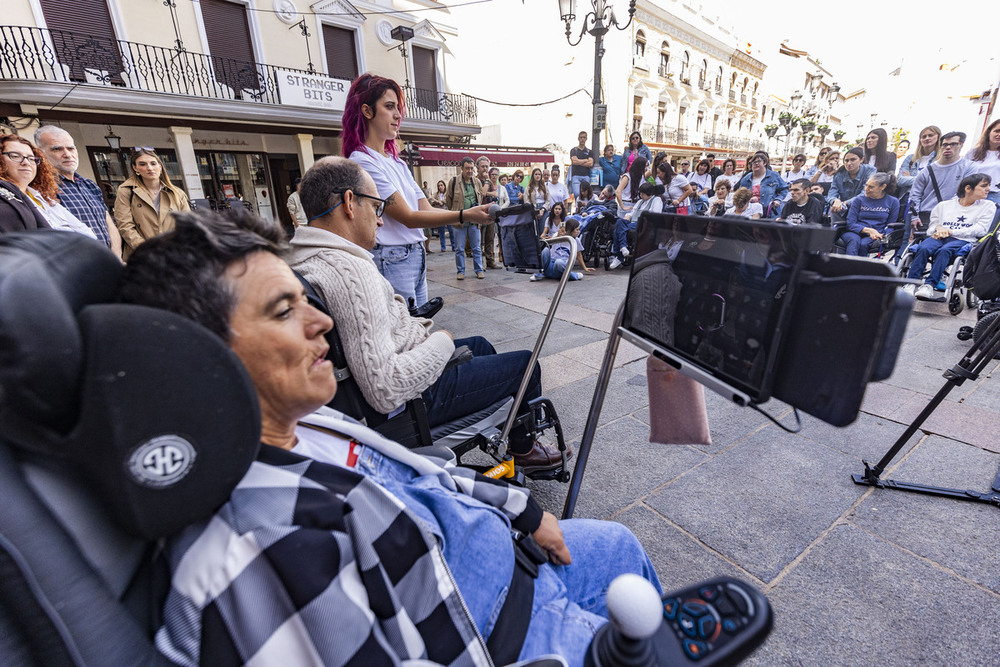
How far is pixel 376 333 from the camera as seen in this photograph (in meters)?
1.53

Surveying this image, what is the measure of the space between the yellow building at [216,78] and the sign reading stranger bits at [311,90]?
33 millimetres

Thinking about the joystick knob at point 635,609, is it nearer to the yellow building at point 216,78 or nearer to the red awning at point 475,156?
the yellow building at point 216,78

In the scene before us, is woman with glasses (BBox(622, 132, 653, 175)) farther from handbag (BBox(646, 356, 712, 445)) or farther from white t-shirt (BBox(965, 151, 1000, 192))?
handbag (BBox(646, 356, 712, 445))

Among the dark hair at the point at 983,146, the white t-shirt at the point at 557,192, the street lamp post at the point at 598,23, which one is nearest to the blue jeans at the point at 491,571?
the dark hair at the point at 983,146

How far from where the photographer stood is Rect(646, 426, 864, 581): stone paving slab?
1855 millimetres

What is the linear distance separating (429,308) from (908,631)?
7.00 ft

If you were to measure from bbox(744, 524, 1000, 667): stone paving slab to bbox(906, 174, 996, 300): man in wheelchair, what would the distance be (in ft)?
14.2

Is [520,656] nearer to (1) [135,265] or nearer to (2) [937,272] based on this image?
(1) [135,265]

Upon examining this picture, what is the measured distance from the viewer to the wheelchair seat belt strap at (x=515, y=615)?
910mm

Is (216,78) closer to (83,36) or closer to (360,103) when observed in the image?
(83,36)

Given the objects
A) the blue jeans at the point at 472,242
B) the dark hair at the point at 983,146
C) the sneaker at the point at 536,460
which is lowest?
the sneaker at the point at 536,460

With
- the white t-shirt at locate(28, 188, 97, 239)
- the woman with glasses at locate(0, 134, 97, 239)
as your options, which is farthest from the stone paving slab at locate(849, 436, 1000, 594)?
the white t-shirt at locate(28, 188, 97, 239)

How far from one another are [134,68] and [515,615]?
48.6 feet

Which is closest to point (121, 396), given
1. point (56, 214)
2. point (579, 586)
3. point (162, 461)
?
point (162, 461)
